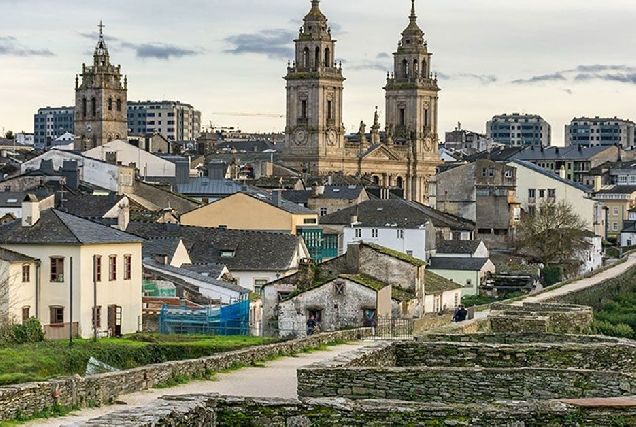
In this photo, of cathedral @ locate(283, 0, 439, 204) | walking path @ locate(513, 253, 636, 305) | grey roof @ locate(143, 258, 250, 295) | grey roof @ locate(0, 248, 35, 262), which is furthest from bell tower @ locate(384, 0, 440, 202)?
grey roof @ locate(0, 248, 35, 262)

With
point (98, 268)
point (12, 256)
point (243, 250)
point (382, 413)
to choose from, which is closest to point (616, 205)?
point (243, 250)

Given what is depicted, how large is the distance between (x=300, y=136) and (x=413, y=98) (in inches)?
757

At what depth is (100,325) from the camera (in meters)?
40.8

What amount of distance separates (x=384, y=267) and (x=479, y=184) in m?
63.1

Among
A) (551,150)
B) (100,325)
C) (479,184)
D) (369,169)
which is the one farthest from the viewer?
(551,150)

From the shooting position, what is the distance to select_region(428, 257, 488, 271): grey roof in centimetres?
7425

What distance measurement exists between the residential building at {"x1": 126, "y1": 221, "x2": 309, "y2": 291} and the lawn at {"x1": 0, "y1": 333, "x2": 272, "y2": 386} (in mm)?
21489

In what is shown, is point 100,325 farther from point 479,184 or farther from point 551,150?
point 551,150

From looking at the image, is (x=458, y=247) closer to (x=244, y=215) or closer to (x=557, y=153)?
(x=244, y=215)

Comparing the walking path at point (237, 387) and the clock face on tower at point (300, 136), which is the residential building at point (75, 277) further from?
the clock face on tower at point (300, 136)

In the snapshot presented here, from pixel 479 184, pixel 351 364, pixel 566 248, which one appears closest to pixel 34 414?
pixel 351 364

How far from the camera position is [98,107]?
15412 centimetres

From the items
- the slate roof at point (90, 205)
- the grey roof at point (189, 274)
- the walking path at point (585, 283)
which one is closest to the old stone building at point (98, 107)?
the walking path at point (585, 283)

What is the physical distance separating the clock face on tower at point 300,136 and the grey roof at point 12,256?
101591 mm
